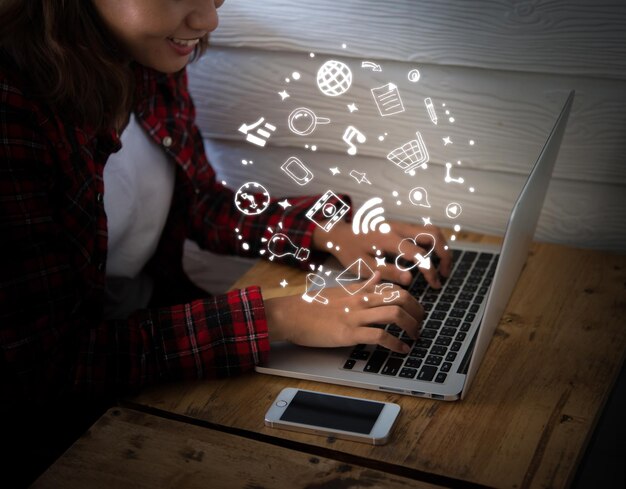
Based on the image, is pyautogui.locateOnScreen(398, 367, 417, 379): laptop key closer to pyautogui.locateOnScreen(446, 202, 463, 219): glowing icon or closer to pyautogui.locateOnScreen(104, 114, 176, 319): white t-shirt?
pyautogui.locateOnScreen(446, 202, 463, 219): glowing icon

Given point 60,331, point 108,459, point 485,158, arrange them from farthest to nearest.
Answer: point 485,158 < point 60,331 < point 108,459

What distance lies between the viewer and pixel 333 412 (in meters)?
0.95

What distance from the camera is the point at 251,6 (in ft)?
4.51

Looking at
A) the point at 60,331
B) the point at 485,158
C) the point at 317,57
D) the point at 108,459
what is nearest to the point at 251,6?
the point at 317,57

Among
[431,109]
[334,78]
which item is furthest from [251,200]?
[431,109]

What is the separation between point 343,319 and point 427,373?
14 centimetres

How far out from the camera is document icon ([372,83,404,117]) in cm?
134

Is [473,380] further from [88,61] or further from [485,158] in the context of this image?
[88,61]

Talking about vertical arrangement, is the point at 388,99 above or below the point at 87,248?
above

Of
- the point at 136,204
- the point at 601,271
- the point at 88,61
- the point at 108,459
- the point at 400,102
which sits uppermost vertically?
the point at 400,102

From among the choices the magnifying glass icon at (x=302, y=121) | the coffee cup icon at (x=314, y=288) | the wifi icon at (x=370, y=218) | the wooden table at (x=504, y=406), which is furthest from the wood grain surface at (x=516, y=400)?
the magnifying glass icon at (x=302, y=121)

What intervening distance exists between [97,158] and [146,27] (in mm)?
230

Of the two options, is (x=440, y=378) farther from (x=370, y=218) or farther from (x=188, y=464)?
(x=370, y=218)

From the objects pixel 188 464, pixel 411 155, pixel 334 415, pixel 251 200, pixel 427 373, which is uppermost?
pixel 411 155
